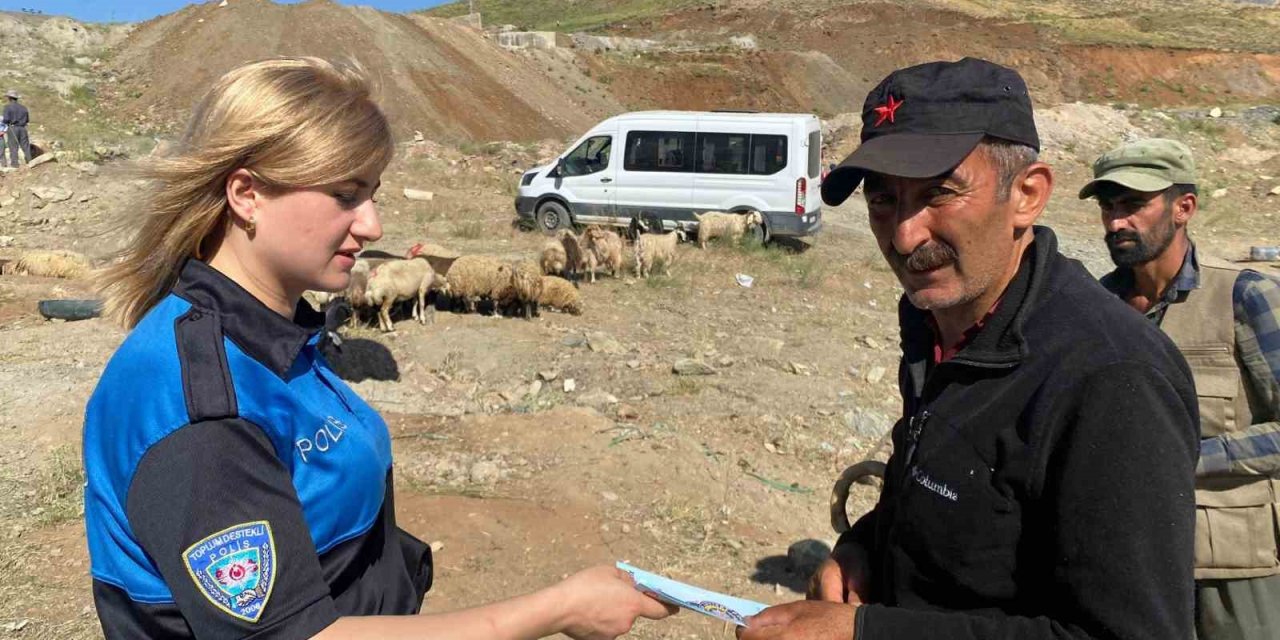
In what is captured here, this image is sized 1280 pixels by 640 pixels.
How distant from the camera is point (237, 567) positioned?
1.32 meters

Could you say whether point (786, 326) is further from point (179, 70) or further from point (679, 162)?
point (179, 70)

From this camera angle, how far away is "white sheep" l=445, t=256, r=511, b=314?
9812 mm

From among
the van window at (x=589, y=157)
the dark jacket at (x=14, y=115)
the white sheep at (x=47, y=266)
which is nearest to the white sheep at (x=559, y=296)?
the van window at (x=589, y=157)

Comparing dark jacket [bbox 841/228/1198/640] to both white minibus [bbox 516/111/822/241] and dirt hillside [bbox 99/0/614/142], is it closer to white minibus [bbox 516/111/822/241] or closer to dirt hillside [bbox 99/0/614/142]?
white minibus [bbox 516/111/822/241]

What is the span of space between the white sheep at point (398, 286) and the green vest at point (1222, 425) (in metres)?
7.75

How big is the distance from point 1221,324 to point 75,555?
18.4ft

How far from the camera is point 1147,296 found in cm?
302

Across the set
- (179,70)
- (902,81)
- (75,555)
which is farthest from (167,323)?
(179,70)

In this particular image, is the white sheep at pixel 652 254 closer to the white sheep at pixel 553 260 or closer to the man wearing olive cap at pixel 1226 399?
the white sheep at pixel 553 260

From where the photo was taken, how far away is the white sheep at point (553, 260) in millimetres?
11633

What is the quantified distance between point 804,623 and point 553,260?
10231mm

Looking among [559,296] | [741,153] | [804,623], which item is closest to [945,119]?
[804,623]

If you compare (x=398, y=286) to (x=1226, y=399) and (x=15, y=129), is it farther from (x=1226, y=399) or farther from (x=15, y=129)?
(x=15, y=129)

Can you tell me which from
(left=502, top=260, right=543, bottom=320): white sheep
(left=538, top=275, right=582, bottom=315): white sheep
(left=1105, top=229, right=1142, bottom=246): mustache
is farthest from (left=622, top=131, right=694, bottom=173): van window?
(left=1105, top=229, right=1142, bottom=246): mustache
